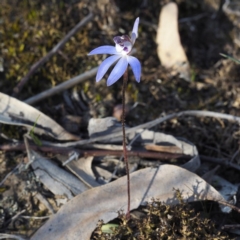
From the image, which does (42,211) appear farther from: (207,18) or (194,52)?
(207,18)

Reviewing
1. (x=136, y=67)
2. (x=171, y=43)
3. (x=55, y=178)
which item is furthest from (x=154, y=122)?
(x=136, y=67)

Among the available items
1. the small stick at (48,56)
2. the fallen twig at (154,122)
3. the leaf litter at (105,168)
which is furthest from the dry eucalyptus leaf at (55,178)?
the small stick at (48,56)

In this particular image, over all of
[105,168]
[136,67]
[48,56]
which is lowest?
[136,67]

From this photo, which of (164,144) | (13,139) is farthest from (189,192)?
(13,139)

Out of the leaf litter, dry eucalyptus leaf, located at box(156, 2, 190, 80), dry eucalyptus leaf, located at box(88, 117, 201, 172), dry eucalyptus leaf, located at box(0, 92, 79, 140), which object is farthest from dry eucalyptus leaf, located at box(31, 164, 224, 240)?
dry eucalyptus leaf, located at box(156, 2, 190, 80)

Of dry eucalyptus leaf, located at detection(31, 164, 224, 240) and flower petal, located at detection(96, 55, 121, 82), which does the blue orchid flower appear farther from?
dry eucalyptus leaf, located at detection(31, 164, 224, 240)

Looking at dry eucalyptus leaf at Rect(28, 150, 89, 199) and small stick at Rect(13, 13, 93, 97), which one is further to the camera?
small stick at Rect(13, 13, 93, 97)

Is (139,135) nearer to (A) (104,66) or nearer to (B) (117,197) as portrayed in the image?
(B) (117,197)

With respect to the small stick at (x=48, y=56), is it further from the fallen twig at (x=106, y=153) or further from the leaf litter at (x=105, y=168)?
the fallen twig at (x=106, y=153)
